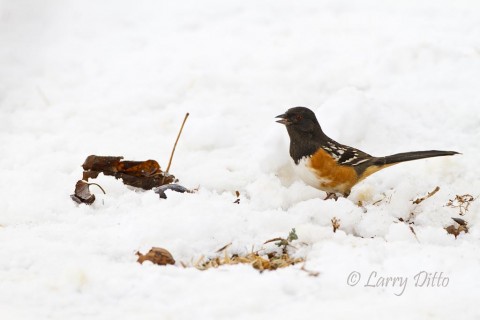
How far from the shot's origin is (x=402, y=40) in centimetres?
605

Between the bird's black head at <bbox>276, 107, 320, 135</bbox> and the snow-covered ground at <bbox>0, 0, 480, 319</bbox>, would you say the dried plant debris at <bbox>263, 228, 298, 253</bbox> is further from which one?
the bird's black head at <bbox>276, 107, 320, 135</bbox>

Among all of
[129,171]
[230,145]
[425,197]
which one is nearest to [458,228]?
[425,197]

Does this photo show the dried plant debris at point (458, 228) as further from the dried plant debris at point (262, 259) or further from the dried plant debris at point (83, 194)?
the dried plant debris at point (83, 194)

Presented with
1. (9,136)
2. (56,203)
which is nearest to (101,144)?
(9,136)

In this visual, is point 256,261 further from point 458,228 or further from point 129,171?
point 129,171

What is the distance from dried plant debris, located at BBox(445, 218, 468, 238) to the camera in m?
3.53

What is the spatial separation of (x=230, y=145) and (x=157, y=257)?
1931 mm

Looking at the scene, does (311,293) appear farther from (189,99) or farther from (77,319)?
(189,99)

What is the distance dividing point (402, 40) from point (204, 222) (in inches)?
141

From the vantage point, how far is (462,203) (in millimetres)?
3764

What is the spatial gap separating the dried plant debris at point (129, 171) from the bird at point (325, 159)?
88 cm

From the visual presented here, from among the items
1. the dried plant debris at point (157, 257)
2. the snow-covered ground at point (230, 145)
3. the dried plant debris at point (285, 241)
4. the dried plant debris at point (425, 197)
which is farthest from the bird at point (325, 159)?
the dried plant debris at point (157, 257)

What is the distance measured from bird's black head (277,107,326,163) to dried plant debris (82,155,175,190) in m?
0.86

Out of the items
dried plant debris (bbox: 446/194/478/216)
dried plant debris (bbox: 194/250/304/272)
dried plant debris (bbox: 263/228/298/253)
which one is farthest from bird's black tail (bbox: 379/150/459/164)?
dried plant debris (bbox: 194/250/304/272)
